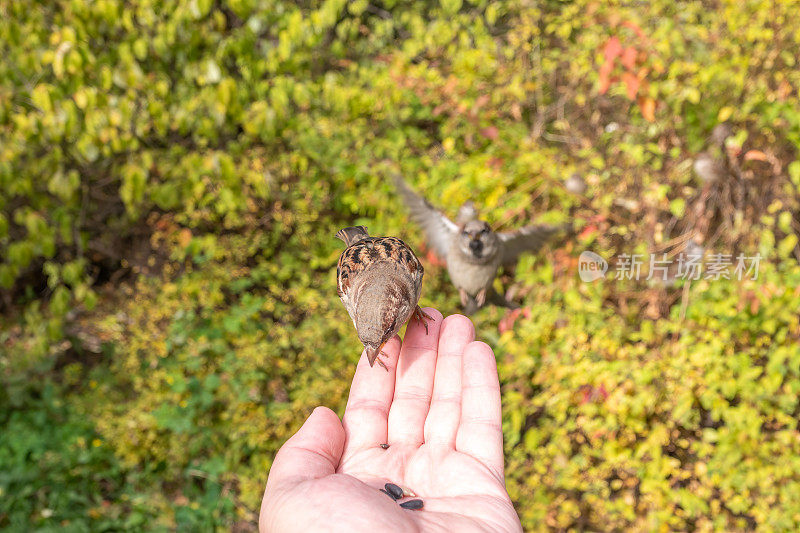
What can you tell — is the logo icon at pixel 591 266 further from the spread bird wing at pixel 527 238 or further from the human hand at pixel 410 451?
the human hand at pixel 410 451

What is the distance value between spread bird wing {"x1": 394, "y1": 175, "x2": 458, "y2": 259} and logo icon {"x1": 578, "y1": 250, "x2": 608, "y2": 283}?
3.49 feet

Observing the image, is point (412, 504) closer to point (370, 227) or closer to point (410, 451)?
point (410, 451)

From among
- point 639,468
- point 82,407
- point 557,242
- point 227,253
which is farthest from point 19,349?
point 639,468

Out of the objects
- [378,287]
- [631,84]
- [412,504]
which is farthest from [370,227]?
[412,504]

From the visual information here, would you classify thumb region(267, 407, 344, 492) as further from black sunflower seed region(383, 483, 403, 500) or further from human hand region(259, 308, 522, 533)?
black sunflower seed region(383, 483, 403, 500)

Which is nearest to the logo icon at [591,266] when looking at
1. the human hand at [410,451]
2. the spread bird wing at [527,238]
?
the spread bird wing at [527,238]

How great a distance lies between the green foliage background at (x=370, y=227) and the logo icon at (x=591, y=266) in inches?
2.4

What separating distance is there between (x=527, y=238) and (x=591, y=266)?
0.71m

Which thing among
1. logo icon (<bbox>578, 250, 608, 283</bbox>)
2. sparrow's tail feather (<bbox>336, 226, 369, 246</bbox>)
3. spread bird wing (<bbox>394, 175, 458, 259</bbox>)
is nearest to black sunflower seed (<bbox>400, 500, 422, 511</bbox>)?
sparrow's tail feather (<bbox>336, 226, 369, 246</bbox>)

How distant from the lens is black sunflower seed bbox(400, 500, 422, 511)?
212 cm

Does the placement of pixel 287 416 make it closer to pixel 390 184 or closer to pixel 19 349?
pixel 390 184

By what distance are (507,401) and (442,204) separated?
1.75 metres

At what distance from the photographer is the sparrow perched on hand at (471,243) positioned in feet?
11.8

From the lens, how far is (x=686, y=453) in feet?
13.4
